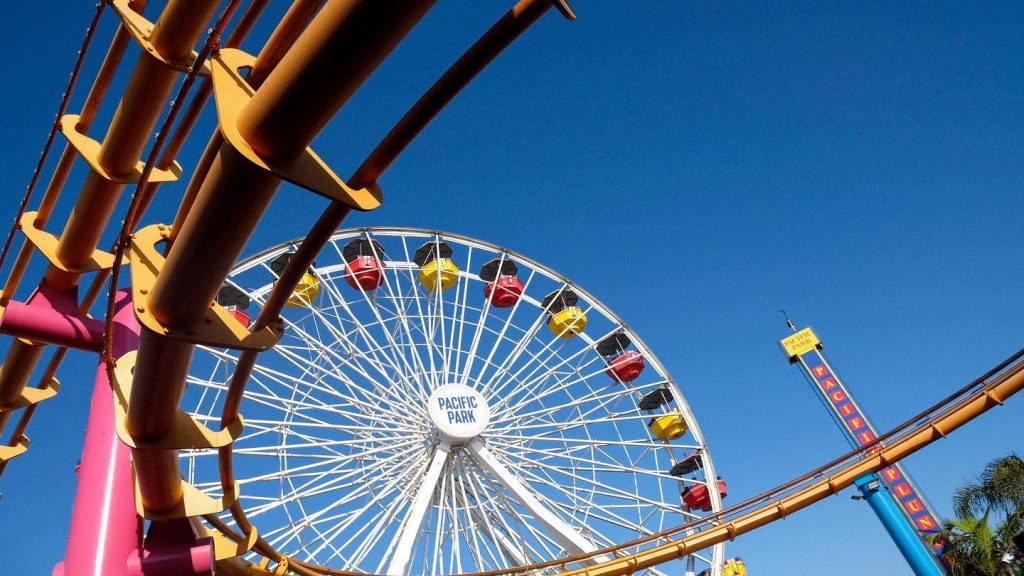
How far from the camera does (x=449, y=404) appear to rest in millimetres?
16031

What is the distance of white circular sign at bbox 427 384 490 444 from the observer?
613 inches

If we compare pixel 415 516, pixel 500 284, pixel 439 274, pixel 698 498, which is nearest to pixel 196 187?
pixel 415 516

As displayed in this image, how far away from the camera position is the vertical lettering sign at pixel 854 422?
89.0ft

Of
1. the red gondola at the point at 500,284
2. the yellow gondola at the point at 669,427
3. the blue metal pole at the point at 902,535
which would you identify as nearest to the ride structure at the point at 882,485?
the blue metal pole at the point at 902,535

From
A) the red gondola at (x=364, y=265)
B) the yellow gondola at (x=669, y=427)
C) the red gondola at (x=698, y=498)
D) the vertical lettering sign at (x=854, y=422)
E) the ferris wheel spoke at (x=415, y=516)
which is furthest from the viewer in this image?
the vertical lettering sign at (x=854, y=422)

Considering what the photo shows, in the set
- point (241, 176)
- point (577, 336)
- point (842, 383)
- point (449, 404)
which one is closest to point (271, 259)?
point (449, 404)

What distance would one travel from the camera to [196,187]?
3.44m

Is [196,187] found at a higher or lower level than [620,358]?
lower

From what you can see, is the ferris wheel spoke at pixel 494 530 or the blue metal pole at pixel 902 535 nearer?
the blue metal pole at pixel 902 535

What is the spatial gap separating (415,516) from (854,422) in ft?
78.1

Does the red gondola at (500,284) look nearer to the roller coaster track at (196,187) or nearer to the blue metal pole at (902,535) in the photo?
the blue metal pole at (902,535)

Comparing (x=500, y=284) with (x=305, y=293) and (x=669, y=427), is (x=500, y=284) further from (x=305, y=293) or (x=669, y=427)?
(x=669, y=427)

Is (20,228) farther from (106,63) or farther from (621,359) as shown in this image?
(621,359)

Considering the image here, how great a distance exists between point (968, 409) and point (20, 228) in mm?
11433
